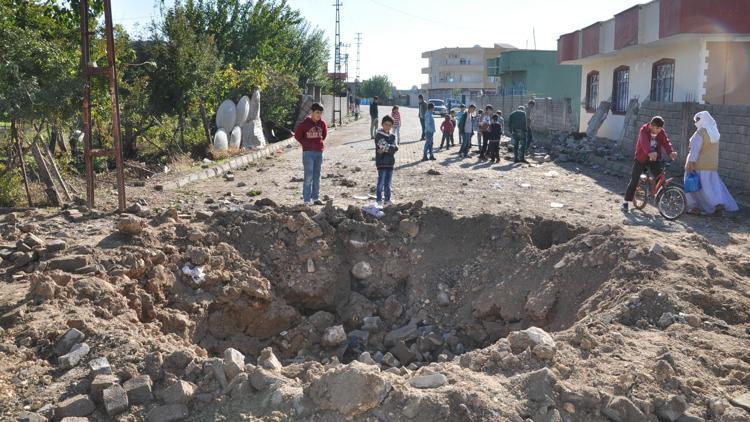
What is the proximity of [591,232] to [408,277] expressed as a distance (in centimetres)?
199

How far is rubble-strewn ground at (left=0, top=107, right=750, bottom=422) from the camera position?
387 cm

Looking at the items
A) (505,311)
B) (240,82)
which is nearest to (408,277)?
(505,311)

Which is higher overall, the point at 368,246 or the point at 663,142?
the point at 663,142

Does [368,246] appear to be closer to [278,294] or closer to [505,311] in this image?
[278,294]

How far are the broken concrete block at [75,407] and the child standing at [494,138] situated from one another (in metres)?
13.6

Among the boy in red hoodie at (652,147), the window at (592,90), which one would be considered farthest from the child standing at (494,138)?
the window at (592,90)

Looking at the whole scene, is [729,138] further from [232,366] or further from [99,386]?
[99,386]

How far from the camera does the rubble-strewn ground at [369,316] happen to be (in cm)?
387

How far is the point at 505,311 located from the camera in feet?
21.1

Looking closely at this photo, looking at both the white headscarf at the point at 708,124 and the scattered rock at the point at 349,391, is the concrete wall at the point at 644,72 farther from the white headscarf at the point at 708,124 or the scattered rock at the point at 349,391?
the scattered rock at the point at 349,391

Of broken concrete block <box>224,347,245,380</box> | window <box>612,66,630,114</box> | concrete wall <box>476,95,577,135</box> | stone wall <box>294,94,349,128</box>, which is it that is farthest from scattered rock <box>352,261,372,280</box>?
concrete wall <box>476,95,577,135</box>

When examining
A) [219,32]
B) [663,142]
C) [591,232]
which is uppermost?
[219,32]

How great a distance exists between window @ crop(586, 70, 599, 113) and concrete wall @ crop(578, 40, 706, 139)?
0.70 feet

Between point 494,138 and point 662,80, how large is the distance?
6.03 meters
